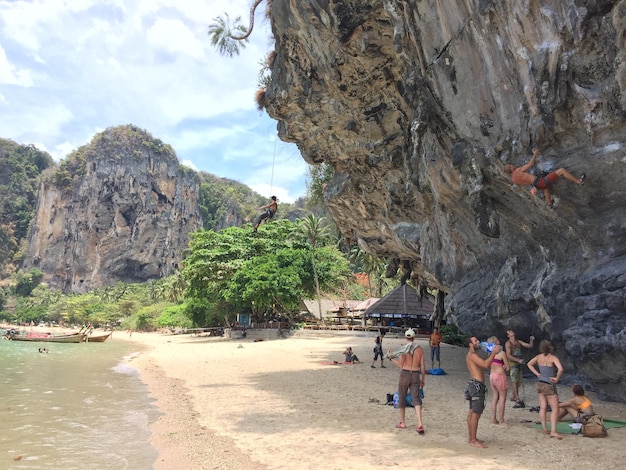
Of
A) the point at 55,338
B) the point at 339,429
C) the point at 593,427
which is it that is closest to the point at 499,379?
the point at 593,427

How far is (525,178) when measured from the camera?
7.84 metres

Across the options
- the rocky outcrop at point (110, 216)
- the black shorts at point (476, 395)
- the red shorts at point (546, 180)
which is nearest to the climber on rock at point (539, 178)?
the red shorts at point (546, 180)

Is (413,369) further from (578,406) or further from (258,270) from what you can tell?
(258,270)

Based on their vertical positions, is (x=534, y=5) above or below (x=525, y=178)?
above

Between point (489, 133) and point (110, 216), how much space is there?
99858 mm

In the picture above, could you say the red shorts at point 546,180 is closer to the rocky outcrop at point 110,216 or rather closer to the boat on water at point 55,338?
the boat on water at point 55,338

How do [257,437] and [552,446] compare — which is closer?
[552,446]

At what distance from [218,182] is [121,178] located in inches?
1885

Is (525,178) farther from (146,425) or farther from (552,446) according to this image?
(146,425)

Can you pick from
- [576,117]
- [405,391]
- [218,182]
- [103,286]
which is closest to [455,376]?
[405,391]

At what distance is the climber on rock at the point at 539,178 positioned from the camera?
7262 millimetres

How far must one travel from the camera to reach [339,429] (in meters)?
7.39

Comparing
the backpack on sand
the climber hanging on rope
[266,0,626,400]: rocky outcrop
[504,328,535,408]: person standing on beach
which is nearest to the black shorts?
the backpack on sand

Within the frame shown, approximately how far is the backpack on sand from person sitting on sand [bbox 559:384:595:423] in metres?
0.16
